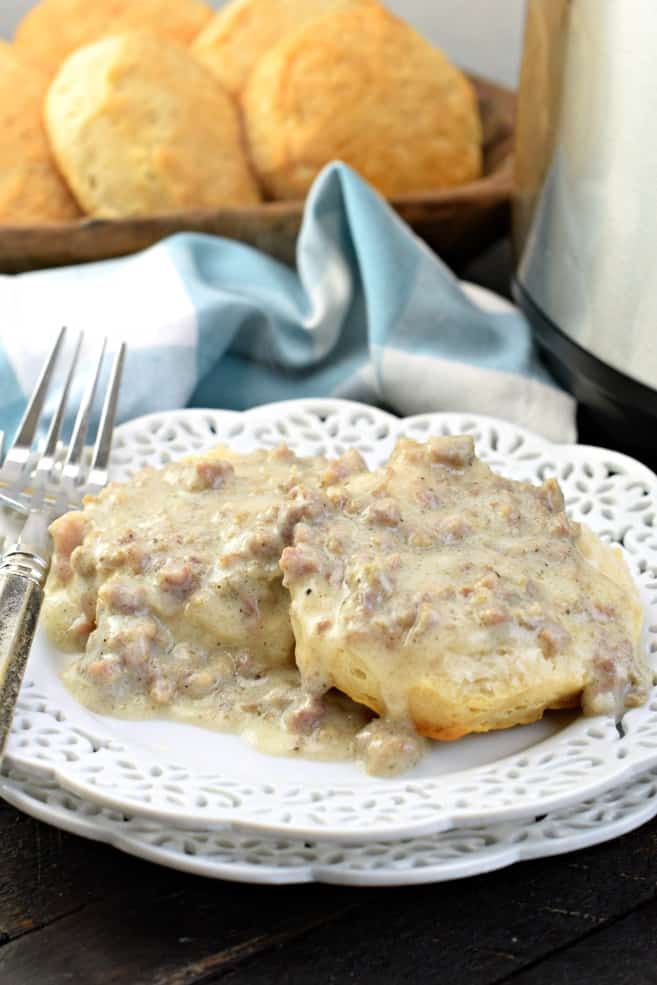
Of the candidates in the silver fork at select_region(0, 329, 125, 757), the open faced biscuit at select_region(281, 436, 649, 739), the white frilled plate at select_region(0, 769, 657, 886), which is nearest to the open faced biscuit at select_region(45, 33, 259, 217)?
the silver fork at select_region(0, 329, 125, 757)

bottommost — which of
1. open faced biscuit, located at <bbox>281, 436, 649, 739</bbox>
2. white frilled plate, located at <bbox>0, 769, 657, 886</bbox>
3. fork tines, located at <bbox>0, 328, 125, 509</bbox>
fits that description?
fork tines, located at <bbox>0, 328, 125, 509</bbox>

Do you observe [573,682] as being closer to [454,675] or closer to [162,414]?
[454,675]

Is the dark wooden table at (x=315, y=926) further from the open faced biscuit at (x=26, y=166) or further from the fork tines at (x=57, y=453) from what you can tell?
the open faced biscuit at (x=26, y=166)

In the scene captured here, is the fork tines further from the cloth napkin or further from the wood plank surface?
the wood plank surface

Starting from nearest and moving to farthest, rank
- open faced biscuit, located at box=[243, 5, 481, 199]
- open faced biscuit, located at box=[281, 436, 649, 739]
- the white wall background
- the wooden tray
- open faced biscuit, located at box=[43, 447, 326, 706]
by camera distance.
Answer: open faced biscuit, located at box=[281, 436, 649, 739] < open faced biscuit, located at box=[43, 447, 326, 706] < the wooden tray < open faced biscuit, located at box=[243, 5, 481, 199] < the white wall background

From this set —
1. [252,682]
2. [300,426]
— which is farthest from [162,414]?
[252,682]

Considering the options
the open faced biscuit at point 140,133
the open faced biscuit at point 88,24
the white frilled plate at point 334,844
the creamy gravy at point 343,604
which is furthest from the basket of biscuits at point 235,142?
the white frilled plate at point 334,844

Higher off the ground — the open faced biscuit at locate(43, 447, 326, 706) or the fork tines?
the open faced biscuit at locate(43, 447, 326, 706)
